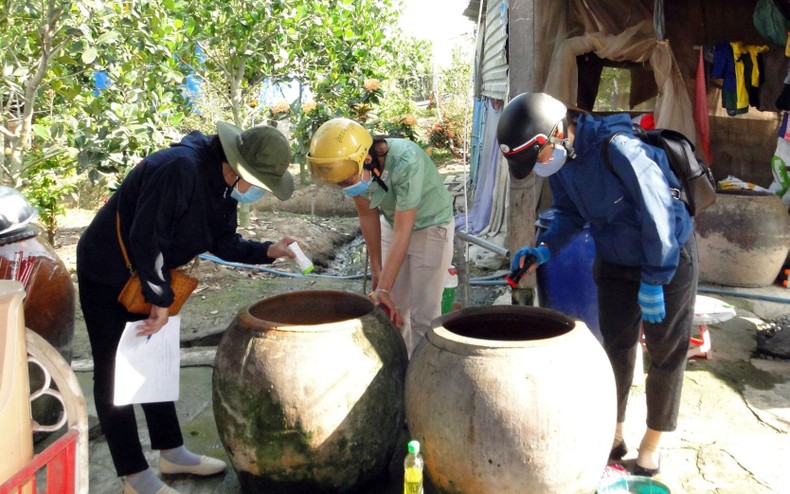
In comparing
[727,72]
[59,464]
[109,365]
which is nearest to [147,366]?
[109,365]

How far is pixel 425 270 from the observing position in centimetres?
377

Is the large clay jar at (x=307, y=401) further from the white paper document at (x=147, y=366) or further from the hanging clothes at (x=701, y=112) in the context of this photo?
the hanging clothes at (x=701, y=112)

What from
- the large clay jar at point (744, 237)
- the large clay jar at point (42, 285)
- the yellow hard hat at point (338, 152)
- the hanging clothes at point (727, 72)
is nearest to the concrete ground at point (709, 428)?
the large clay jar at point (42, 285)

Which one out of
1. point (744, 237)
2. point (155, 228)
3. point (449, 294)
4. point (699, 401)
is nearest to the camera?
point (155, 228)

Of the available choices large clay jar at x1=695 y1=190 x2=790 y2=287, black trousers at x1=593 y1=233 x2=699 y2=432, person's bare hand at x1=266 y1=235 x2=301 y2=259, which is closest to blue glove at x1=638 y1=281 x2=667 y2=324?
black trousers at x1=593 y1=233 x2=699 y2=432

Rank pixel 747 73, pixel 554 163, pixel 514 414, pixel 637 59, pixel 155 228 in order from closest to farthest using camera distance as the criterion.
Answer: pixel 514 414 → pixel 155 228 → pixel 554 163 → pixel 637 59 → pixel 747 73

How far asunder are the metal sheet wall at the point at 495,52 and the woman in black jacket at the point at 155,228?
195 inches

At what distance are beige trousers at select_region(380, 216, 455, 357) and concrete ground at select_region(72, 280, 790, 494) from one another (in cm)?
88

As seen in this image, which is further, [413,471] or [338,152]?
[338,152]

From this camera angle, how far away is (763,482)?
302 centimetres

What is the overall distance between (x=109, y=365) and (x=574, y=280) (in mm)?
2456

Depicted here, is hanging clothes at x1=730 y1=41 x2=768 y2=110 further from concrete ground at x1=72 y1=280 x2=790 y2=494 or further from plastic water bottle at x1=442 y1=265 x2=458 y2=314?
plastic water bottle at x1=442 y1=265 x2=458 y2=314

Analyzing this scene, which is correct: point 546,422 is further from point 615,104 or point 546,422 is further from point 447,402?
point 615,104

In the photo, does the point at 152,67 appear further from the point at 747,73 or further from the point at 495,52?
the point at 747,73
